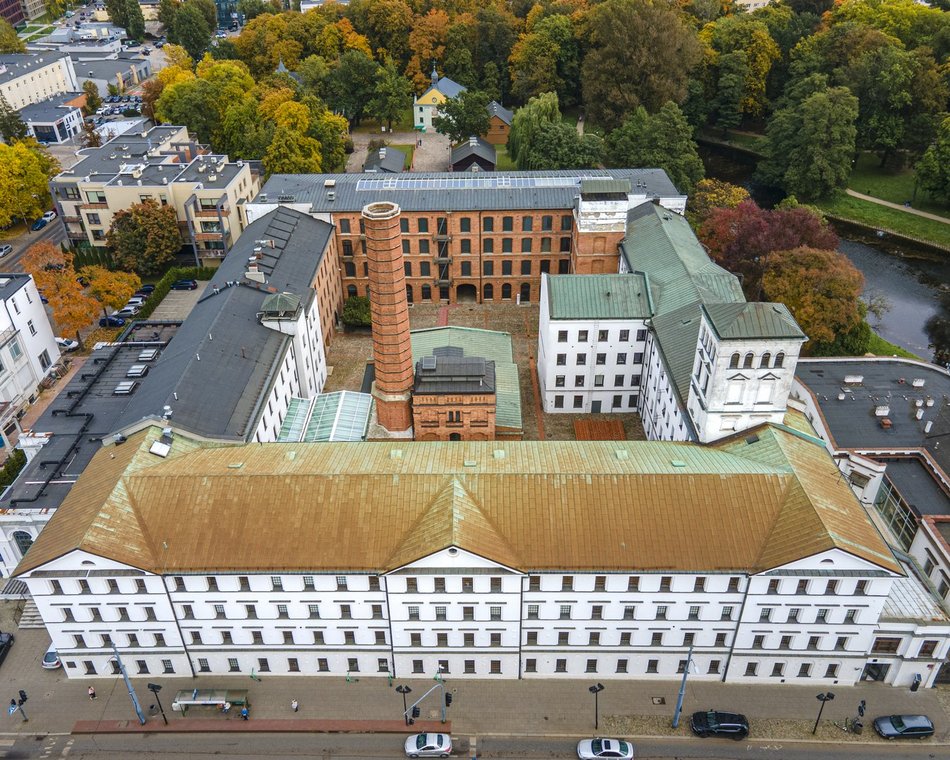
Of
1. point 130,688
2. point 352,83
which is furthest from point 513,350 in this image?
point 352,83

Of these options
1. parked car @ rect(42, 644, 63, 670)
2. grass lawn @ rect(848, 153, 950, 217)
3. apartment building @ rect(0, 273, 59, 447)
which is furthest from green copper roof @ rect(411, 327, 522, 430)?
grass lawn @ rect(848, 153, 950, 217)

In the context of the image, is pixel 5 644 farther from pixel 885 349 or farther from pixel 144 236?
pixel 885 349

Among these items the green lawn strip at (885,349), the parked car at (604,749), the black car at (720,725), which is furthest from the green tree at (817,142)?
the parked car at (604,749)

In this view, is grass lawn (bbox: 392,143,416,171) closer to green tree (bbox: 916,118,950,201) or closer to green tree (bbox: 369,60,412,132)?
Result: green tree (bbox: 369,60,412,132)

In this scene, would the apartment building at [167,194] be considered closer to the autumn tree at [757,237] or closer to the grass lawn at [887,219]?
the autumn tree at [757,237]

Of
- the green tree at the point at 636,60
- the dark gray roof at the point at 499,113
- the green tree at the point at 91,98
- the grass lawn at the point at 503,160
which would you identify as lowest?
the grass lawn at the point at 503,160

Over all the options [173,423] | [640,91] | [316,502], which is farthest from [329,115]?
[316,502]

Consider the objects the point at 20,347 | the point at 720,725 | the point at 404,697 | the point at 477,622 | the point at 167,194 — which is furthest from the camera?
the point at 167,194
